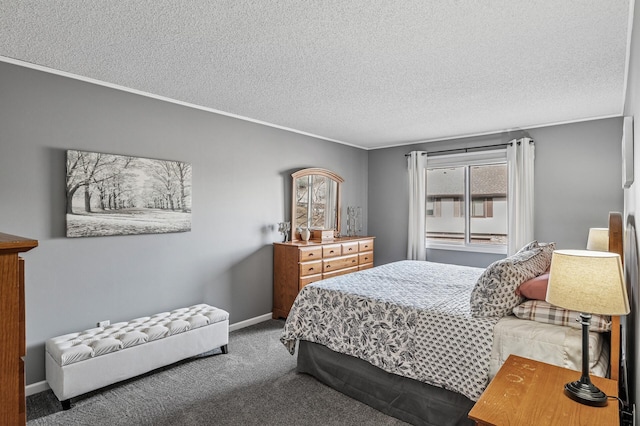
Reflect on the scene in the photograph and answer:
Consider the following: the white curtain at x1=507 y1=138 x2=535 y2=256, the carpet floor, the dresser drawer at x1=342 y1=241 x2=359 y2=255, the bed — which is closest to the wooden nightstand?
the bed

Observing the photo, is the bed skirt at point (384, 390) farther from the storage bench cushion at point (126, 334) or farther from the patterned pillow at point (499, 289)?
the storage bench cushion at point (126, 334)

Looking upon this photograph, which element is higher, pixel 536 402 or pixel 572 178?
pixel 572 178

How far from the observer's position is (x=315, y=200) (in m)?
5.35

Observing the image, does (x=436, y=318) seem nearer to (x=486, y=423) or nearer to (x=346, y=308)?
(x=346, y=308)

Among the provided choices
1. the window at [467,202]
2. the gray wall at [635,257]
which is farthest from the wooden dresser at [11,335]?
the window at [467,202]

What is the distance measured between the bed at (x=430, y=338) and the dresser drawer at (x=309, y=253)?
1.32 metres

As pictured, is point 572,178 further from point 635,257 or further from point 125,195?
point 125,195

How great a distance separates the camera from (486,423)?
1349 millimetres

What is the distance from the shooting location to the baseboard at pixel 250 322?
4.27m

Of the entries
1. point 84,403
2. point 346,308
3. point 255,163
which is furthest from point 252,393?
point 255,163

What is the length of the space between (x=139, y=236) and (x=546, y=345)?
340 centimetres

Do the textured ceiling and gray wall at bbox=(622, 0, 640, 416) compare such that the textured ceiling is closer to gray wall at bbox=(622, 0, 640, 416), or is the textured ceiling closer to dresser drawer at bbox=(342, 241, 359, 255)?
gray wall at bbox=(622, 0, 640, 416)

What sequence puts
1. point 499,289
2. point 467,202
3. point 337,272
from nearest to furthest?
point 499,289, point 337,272, point 467,202

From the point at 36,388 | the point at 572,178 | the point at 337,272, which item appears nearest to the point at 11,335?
the point at 36,388
